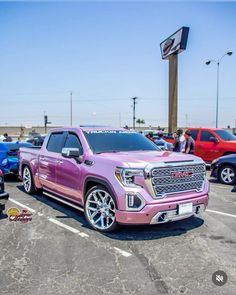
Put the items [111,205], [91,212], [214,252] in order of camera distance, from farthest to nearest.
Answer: [91,212]
[111,205]
[214,252]

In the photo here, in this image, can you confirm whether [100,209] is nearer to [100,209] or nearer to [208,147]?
[100,209]

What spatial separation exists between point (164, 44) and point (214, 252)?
28.4 meters

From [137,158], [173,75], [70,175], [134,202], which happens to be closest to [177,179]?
[137,158]

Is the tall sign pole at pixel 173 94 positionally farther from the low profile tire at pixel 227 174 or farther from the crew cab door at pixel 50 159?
the crew cab door at pixel 50 159

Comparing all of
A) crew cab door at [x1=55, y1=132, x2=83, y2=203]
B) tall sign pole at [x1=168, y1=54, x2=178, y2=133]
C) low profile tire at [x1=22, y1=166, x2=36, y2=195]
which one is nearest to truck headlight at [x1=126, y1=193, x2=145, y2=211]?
crew cab door at [x1=55, y1=132, x2=83, y2=203]

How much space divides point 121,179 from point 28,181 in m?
4.28

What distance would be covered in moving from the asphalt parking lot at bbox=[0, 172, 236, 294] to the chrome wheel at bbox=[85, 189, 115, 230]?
7.0 inches

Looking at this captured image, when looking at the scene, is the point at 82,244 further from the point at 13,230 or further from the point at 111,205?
the point at 13,230

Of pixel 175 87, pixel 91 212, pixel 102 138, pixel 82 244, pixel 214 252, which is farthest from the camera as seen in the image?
pixel 175 87

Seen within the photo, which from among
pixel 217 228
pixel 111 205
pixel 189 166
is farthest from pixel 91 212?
pixel 217 228

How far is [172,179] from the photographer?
4.99m

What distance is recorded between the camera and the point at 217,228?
5551 mm

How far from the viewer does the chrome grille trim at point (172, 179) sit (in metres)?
4.77

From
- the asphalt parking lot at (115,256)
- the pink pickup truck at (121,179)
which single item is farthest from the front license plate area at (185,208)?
the asphalt parking lot at (115,256)
